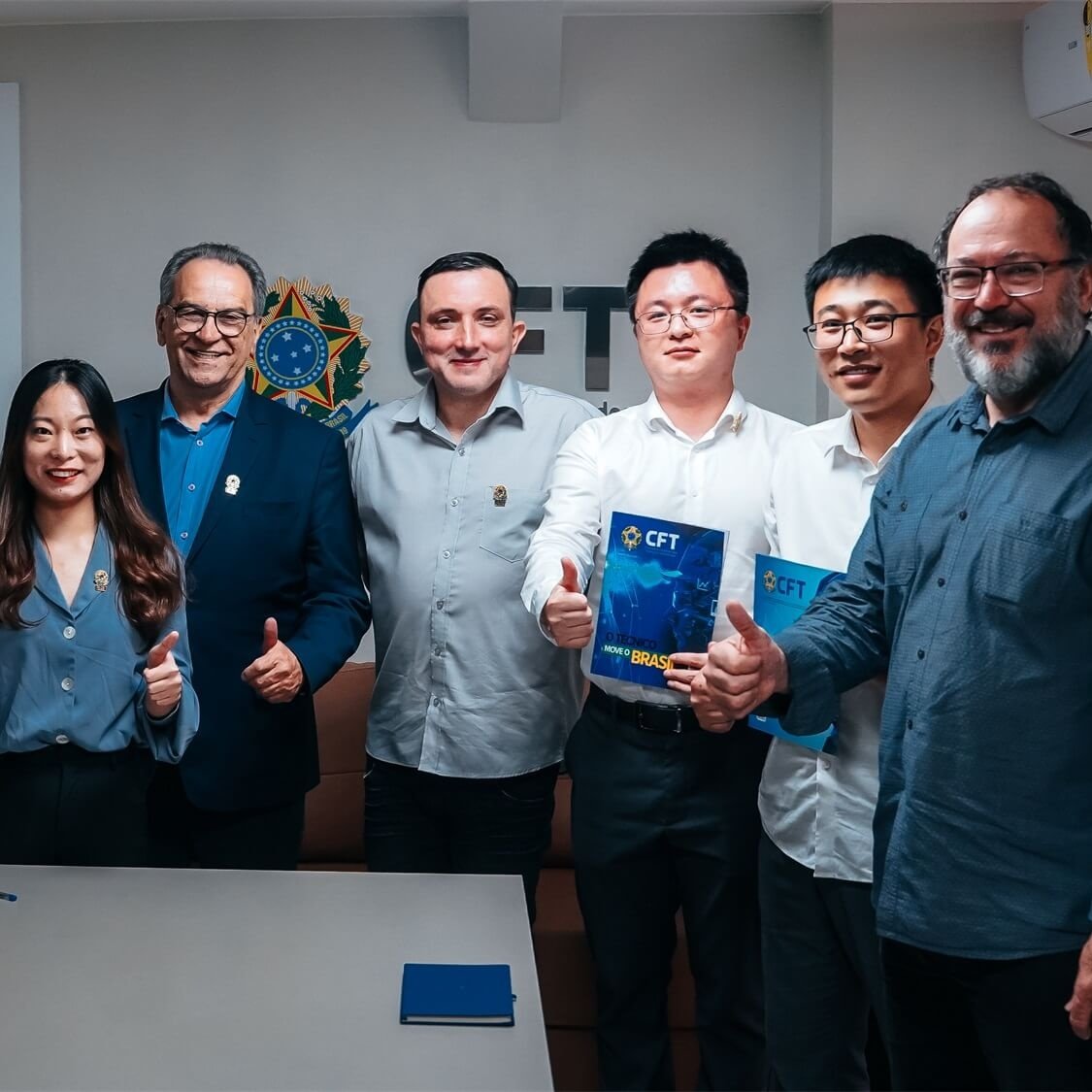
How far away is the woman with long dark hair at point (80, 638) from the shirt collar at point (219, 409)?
24 centimetres

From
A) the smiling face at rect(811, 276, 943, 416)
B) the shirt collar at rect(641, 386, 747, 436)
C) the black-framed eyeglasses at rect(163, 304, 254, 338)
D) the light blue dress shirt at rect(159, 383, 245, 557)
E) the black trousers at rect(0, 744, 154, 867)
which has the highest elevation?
the black-framed eyeglasses at rect(163, 304, 254, 338)

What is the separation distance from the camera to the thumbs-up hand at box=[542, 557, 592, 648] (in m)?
2.10

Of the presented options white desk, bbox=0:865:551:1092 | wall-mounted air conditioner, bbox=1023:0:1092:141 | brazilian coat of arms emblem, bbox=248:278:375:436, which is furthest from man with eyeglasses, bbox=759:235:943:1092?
brazilian coat of arms emblem, bbox=248:278:375:436

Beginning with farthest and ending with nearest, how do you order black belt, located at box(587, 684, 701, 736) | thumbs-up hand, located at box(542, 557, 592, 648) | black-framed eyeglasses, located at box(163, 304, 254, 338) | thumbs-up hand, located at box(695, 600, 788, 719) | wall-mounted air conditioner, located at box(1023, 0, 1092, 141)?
wall-mounted air conditioner, located at box(1023, 0, 1092, 141), black-framed eyeglasses, located at box(163, 304, 254, 338), black belt, located at box(587, 684, 701, 736), thumbs-up hand, located at box(542, 557, 592, 648), thumbs-up hand, located at box(695, 600, 788, 719)

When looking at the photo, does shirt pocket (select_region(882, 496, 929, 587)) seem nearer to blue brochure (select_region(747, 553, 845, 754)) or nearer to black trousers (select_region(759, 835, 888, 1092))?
blue brochure (select_region(747, 553, 845, 754))

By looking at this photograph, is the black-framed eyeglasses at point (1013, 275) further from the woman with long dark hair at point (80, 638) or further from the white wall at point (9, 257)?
the white wall at point (9, 257)

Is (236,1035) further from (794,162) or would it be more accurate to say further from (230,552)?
(794,162)

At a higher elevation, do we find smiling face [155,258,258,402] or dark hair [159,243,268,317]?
dark hair [159,243,268,317]

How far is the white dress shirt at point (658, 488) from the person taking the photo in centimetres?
228

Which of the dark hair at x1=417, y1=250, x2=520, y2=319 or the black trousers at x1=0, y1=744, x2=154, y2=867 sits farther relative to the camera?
the dark hair at x1=417, y1=250, x2=520, y2=319

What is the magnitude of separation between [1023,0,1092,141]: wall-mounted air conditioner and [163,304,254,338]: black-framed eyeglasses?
2710 millimetres

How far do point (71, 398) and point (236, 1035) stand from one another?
1213mm

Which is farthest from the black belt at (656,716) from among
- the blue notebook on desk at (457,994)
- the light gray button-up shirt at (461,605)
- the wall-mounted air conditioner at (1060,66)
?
the wall-mounted air conditioner at (1060,66)

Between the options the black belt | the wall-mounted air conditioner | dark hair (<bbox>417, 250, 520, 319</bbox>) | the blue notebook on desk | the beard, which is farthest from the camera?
the wall-mounted air conditioner
